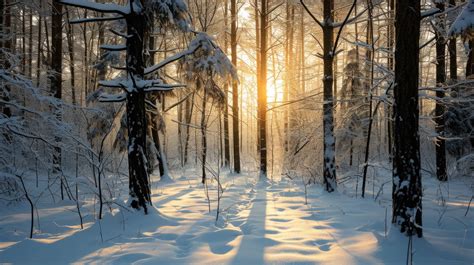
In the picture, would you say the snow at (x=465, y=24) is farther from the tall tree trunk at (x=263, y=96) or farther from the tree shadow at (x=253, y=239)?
the tall tree trunk at (x=263, y=96)

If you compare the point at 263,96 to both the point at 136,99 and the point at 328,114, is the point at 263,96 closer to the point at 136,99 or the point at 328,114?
the point at 328,114

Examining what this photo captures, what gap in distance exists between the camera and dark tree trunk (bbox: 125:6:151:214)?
5.57 m

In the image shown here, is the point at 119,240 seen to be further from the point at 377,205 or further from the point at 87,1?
the point at 377,205

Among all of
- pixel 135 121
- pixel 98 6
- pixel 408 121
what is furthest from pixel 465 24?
pixel 98 6

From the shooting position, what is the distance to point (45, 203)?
7.28 metres

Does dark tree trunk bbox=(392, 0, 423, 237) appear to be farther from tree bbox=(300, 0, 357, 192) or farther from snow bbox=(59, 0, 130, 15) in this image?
snow bbox=(59, 0, 130, 15)

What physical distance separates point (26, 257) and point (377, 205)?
5970 mm

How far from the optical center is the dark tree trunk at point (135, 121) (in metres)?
5.57

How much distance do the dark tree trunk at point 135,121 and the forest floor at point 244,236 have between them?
1.37 feet

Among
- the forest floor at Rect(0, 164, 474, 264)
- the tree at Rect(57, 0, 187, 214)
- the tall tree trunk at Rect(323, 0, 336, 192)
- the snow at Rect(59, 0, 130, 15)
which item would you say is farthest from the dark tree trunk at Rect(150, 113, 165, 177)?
the snow at Rect(59, 0, 130, 15)

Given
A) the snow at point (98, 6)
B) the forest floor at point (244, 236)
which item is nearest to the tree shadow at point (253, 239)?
the forest floor at point (244, 236)

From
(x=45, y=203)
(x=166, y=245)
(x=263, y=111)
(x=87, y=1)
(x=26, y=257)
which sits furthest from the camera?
(x=263, y=111)

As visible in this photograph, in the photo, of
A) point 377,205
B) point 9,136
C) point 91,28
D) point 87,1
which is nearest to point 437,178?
point 377,205

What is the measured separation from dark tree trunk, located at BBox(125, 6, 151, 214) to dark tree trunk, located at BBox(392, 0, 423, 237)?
13.7ft
